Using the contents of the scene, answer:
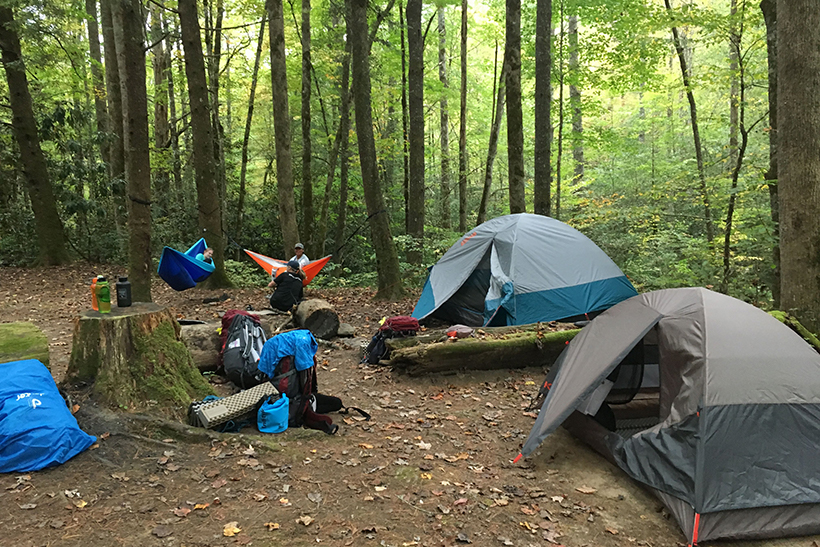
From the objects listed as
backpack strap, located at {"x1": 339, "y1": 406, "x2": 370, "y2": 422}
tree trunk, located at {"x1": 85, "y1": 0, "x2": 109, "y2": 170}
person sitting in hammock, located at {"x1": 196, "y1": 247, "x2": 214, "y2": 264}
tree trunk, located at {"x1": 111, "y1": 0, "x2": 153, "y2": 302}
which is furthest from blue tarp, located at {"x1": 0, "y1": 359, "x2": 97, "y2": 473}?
tree trunk, located at {"x1": 85, "y1": 0, "x2": 109, "y2": 170}

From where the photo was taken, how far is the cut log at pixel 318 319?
6.26 meters

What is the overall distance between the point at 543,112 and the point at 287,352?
680 cm

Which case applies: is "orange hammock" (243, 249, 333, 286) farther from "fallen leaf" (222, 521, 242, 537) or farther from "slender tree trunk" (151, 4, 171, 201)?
"slender tree trunk" (151, 4, 171, 201)

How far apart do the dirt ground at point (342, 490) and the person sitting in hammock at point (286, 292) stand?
2784mm

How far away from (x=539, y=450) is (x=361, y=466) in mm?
1430

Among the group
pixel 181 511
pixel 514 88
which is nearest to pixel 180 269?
pixel 181 511

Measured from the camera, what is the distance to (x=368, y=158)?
796 centimetres

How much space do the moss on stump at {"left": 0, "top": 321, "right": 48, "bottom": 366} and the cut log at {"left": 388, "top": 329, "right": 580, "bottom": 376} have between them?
297 cm

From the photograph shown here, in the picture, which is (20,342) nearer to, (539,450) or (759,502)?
(539,450)

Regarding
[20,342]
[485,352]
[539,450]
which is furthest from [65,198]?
[539,450]

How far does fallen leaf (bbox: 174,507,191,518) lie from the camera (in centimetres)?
259

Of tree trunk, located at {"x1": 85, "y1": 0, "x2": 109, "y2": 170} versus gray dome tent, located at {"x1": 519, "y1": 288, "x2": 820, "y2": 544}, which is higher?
tree trunk, located at {"x1": 85, "y1": 0, "x2": 109, "y2": 170}

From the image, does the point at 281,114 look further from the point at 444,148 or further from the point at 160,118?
the point at 160,118

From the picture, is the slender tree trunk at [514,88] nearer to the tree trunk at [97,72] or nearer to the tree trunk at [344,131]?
the tree trunk at [344,131]
